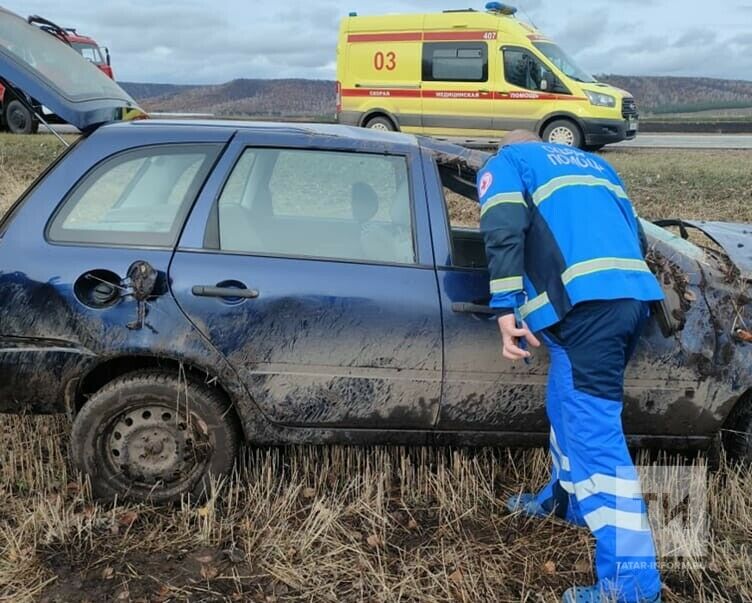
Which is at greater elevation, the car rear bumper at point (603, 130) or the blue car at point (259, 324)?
the car rear bumper at point (603, 130)

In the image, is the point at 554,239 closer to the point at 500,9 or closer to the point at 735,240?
the point at 735,240

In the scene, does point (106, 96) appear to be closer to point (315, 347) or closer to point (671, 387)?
point (315, 347)

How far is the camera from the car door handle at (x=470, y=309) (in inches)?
112

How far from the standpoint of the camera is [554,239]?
245 cm

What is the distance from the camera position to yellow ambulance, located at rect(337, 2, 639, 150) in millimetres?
13906

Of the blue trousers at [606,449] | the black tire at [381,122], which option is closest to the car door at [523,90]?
the black tire at [381,122]

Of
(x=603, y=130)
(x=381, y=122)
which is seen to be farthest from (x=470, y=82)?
(x=603, y=130)

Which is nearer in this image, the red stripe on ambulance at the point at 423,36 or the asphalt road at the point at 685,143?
the red stripe on ambulance at the point at 423,36

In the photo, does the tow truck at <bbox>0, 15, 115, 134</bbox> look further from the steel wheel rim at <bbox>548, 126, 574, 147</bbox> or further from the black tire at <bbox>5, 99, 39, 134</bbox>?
the steel wheel rim at <bbox>548, 126, 574, 147</bbox>

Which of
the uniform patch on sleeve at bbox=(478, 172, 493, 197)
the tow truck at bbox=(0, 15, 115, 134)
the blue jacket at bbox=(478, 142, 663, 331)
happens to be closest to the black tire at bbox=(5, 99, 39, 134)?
the tow truck at bbox=(0, 15, 115, 134)

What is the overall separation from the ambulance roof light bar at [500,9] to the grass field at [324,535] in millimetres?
13081

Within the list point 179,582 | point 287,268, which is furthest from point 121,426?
point 287,268

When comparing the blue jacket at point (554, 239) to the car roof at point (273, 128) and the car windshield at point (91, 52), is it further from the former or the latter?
the car windshield at point (91, 52)

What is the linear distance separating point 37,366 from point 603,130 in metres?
12.9
